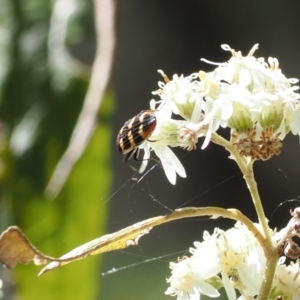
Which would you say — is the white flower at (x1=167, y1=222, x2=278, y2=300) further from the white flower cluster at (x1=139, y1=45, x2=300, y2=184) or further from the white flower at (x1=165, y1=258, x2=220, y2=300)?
the white flower cluster at (x1=139, y1=45, x2=300, y2=184)

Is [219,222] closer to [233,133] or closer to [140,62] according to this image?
[140,62]

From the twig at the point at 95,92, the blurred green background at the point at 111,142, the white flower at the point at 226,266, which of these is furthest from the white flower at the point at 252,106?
the blurred green background at the point at 111,142

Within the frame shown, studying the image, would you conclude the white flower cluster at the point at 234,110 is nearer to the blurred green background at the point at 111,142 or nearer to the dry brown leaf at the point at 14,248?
the dry brown leaf at the point at 14,248

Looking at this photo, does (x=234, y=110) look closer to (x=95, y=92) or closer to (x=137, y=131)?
(x=137, y=131)

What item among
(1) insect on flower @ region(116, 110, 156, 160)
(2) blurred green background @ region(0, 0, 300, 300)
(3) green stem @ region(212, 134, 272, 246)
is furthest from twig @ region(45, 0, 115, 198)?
(3) green stem @ region(212, 134, 272, 246)

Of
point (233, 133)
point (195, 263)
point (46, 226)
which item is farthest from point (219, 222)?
point (233, 133)

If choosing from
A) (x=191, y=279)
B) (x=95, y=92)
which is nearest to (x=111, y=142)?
(x=95, y=92)
